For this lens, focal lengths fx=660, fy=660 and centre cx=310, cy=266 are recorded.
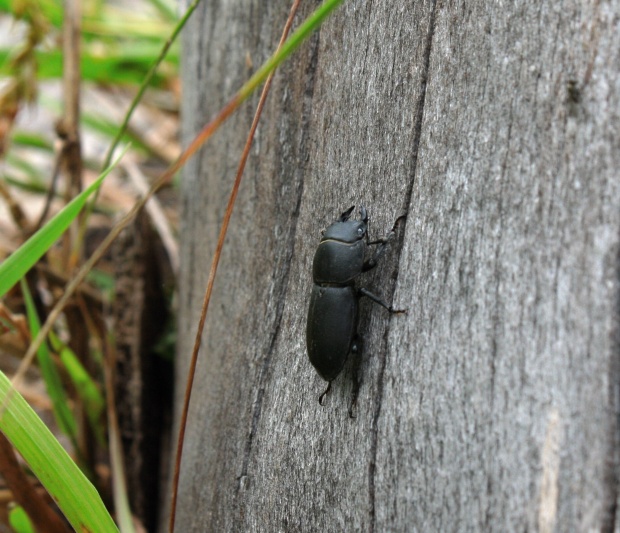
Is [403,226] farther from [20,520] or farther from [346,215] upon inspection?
[20,520]

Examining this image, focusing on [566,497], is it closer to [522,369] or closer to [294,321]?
[522,369]

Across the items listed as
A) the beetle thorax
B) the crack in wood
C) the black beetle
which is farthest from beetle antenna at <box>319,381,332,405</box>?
the beetle thorax

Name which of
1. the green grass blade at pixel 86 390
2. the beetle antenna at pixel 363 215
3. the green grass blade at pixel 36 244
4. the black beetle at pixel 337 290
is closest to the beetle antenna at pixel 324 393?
the black beetle at pixel 337 290

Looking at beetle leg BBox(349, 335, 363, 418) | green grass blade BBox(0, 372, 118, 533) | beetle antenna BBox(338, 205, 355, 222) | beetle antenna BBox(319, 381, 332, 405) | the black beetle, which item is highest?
beetle antenna BBox(338, 205, 355, 222)

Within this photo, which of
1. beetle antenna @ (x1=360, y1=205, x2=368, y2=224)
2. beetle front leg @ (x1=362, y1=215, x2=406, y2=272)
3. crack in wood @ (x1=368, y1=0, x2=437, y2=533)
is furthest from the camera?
beetle antenna @ (x1=360, y1=205, x2=368, y2=224)

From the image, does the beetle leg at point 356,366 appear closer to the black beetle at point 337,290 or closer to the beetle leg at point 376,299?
the black beetle at point 337,290

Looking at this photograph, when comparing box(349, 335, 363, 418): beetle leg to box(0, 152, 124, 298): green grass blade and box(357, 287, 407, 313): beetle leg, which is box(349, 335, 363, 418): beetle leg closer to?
box(357, 287, 407, 313): beetle leg
